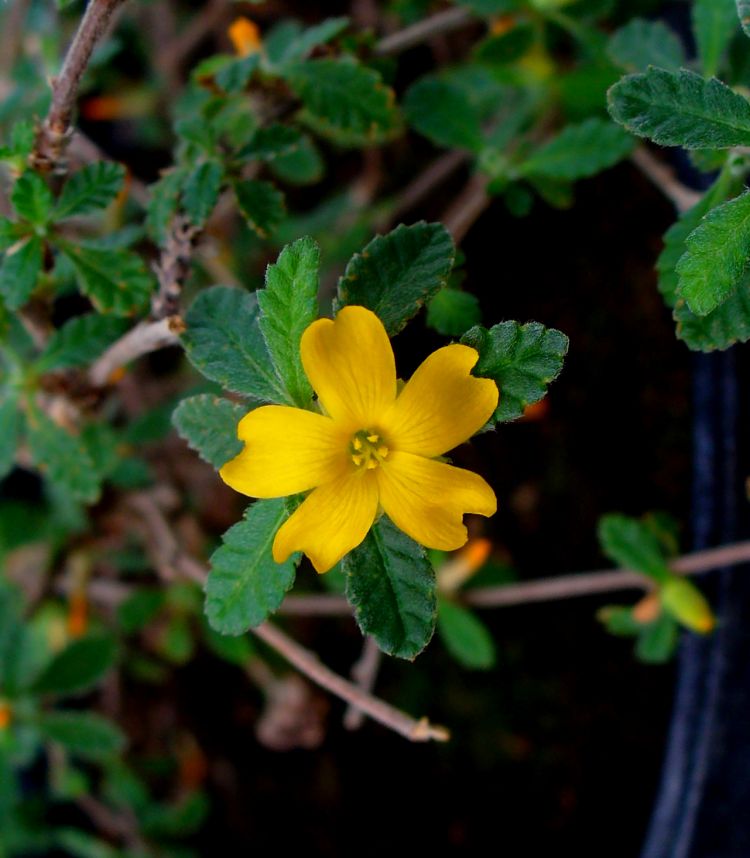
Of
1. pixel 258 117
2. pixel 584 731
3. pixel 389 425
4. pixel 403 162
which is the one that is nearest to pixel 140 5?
pixel 403 162

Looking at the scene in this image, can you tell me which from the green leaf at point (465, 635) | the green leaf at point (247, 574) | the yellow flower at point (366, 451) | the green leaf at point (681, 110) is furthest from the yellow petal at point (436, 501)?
the green leaf at point (465, 635)

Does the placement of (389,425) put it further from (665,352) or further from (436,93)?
(665,352)

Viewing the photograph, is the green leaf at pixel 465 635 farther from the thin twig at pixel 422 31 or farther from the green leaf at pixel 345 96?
the thin twig at pixel 422 31

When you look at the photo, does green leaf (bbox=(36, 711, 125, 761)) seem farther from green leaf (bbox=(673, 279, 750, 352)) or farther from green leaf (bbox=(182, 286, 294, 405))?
green leaf (bbox=(673, 279, 750, 352))

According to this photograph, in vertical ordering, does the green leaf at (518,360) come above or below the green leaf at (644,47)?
below

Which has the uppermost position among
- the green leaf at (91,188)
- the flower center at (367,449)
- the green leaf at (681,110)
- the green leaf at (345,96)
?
the green leaf at (345,96)

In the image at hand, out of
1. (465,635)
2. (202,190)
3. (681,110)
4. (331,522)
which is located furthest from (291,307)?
(465,635)
